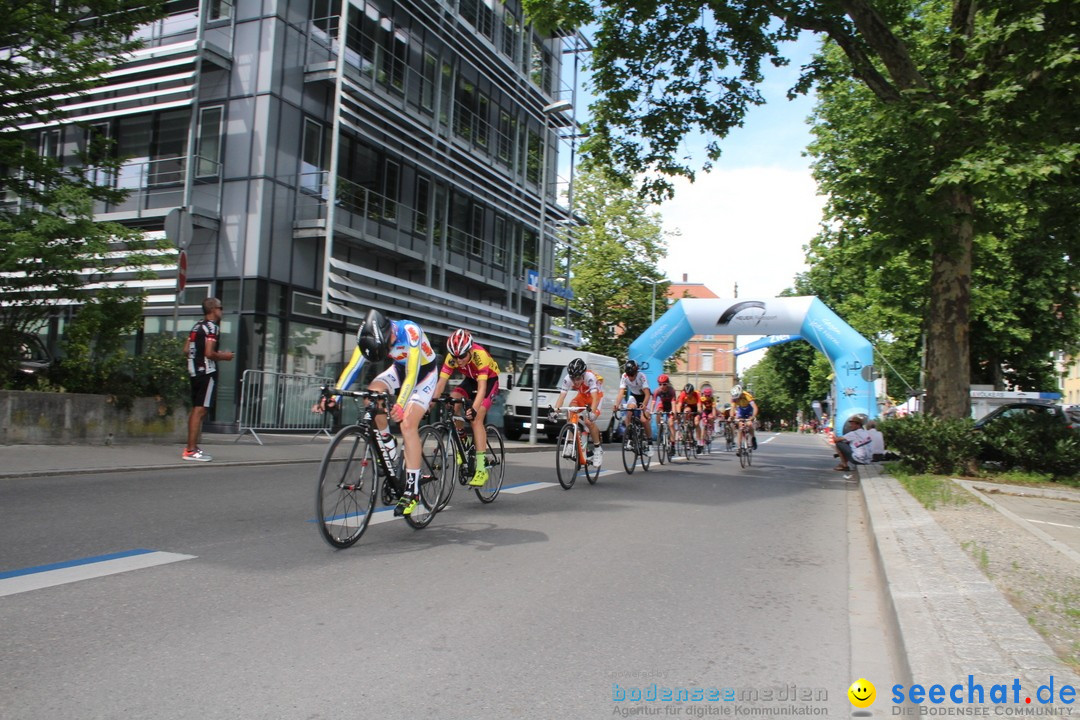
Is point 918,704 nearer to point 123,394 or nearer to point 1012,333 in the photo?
point 123,394

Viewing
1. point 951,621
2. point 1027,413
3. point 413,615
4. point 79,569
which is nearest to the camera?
point 951,621

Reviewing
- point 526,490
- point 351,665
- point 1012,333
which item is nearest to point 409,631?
point 351,665

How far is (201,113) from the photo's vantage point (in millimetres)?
20797

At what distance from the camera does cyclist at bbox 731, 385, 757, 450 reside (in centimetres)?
1759

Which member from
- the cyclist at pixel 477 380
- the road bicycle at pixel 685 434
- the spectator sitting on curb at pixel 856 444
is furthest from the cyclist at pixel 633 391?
the cyclist at pixel 477 380

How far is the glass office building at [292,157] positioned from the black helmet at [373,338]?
42.1 feet

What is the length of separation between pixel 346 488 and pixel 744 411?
1327 cm

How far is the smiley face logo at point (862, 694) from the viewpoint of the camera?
11.2ft

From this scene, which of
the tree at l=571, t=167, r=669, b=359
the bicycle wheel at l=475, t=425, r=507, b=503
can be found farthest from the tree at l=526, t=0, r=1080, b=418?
the tree at l=571, t=167, r=669, b=359

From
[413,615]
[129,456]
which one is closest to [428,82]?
[129,456]

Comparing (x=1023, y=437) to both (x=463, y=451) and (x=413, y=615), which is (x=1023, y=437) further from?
(x=413, y=615)

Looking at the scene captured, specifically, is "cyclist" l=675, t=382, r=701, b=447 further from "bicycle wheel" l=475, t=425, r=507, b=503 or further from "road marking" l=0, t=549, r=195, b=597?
"road marking" l=0, t=549, r=195, b=597

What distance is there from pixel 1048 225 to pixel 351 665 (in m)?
14.9

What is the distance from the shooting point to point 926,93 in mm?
11625
